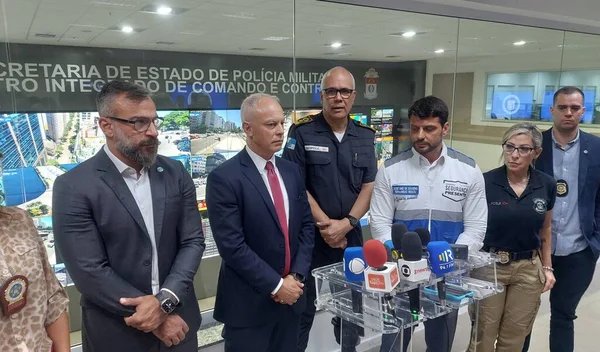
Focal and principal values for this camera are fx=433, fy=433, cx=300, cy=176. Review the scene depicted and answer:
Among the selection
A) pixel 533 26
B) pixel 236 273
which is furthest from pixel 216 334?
pixel 533 26

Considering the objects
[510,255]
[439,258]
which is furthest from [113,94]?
[510,255]

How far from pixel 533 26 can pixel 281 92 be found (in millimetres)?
2769

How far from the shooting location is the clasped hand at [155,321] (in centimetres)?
155

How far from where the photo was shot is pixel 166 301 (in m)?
1.61

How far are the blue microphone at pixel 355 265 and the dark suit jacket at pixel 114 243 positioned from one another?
0.65 meters

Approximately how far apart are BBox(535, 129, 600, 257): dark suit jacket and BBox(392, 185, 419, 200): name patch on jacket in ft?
3.80

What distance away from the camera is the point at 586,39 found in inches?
199

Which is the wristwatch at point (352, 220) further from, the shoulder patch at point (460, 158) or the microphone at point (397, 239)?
the microphone at point (397, 239)

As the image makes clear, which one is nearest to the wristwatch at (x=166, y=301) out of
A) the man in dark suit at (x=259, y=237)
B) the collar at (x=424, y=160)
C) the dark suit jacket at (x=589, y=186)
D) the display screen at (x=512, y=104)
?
the man in dark suit at (x=259, y=237)

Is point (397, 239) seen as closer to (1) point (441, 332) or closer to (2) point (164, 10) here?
(1) point (441, 332)

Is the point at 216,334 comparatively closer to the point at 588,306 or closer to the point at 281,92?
the point at 281,92

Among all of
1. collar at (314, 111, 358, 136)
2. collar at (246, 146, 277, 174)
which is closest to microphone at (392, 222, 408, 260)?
collar at (246, 146, 277, 174)

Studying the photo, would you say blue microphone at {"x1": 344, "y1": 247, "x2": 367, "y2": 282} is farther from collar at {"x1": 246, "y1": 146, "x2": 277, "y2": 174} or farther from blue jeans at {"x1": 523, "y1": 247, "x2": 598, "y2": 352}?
blue jeans at {"x1": 523, "y1": 247, "x2": 598, "y2": 352}

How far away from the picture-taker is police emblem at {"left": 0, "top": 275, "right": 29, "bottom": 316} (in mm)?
1245
